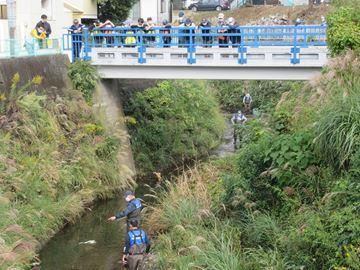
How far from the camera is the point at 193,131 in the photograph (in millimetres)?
25328

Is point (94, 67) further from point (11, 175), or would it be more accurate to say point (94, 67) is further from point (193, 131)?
point (11, 175)

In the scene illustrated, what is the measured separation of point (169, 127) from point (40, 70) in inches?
253

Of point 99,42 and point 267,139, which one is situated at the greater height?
point 99,42

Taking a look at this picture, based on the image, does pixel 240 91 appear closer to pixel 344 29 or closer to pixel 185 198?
pixel 344 29

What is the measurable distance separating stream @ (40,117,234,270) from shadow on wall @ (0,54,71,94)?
4.58m

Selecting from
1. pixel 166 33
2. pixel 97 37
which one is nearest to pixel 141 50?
pixel 166 33

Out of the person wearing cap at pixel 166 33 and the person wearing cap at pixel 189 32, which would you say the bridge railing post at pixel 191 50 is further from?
the person wearing cap at pixel 166 33

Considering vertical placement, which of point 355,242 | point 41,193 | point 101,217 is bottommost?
point 101,217

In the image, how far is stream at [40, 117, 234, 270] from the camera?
12922 millimetres

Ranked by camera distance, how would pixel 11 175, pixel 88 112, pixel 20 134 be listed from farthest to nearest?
1. pixel 88 112
2. pixel 20 134
3. pixel 11 175

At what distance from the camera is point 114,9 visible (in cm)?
3547

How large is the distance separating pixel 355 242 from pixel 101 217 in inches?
379

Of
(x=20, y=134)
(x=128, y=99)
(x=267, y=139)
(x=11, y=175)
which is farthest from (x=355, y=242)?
(x=128, y=99)

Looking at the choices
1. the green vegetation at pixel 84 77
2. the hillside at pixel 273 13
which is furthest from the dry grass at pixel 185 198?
the hillside at pixel 273 13
